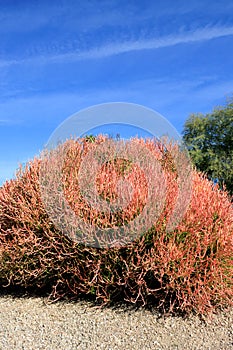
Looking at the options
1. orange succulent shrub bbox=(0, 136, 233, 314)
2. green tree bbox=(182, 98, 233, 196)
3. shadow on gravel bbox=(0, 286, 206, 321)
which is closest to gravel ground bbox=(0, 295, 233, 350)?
shadow on gravel bbox=(0, 286, 206, 321)

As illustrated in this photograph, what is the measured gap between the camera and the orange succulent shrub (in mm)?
4855

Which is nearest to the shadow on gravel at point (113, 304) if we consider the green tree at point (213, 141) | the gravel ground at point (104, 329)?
the gravel ground at point (104, 329)

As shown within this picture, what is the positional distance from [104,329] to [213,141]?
1740 centimetres

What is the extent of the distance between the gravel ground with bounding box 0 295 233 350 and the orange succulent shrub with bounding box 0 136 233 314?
208 mm

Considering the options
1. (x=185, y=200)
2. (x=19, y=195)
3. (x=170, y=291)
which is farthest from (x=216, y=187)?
(x=19, y=195)

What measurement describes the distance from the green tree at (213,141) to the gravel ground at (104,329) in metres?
14.9

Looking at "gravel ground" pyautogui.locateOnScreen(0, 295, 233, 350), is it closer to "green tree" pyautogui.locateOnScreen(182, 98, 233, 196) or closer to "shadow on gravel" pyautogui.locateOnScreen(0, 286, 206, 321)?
"shadow on gravel" pyautogui.locateOnScreen(0, 286, 206, 321)

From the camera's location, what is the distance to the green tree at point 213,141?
19.5m

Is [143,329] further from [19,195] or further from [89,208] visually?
[19,195]

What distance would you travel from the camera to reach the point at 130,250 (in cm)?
490

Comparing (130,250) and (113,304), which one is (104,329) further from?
(130,250)

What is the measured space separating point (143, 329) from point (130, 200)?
5.13 feet

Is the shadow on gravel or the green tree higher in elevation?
the green tree

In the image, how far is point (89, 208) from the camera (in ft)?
16.3
